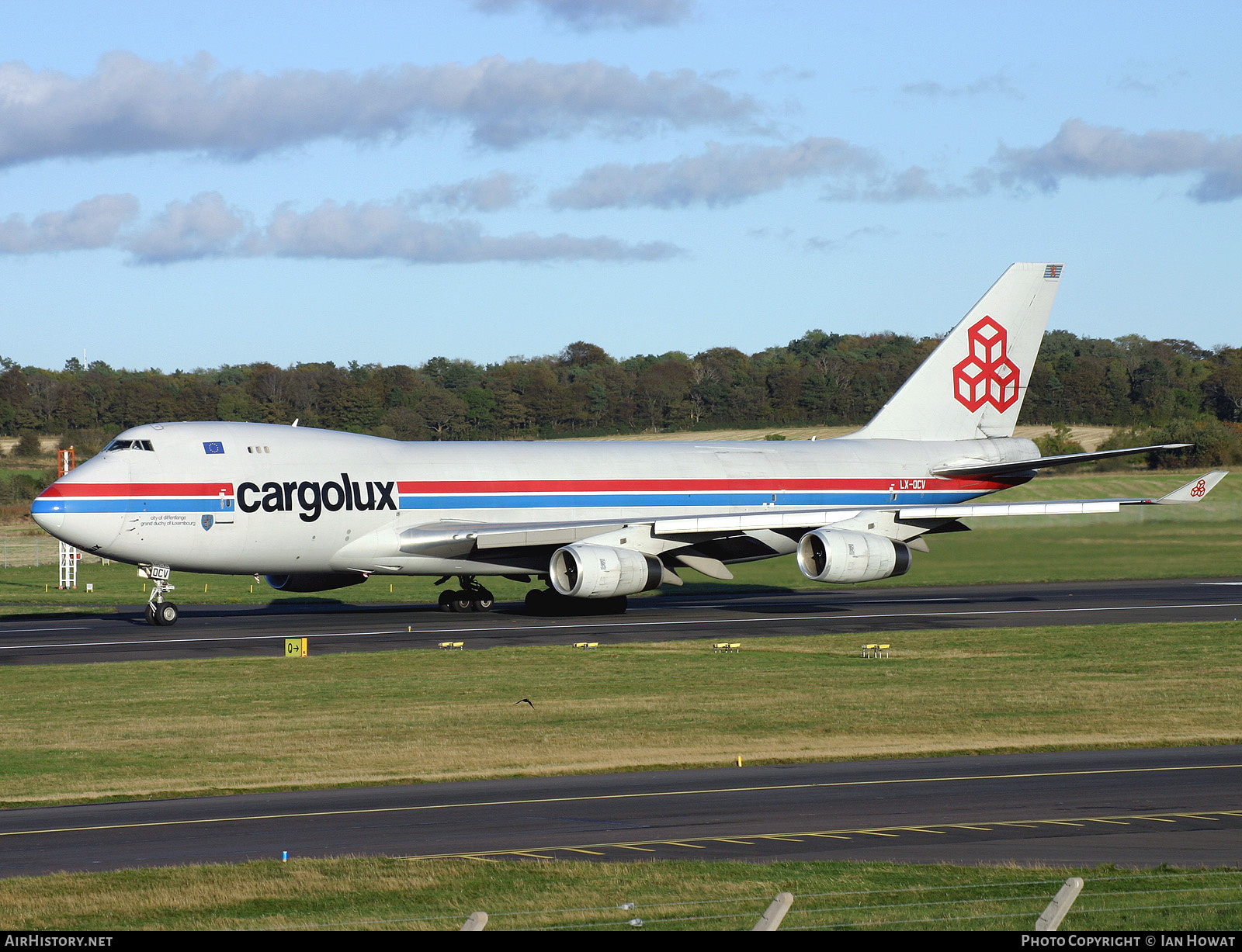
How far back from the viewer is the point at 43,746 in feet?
72.5

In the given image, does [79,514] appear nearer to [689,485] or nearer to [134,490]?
[134,490]

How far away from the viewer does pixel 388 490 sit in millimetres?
42094

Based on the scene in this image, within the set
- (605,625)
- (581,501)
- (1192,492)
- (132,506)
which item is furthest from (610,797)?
(1192,492)

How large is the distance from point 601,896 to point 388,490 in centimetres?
3044

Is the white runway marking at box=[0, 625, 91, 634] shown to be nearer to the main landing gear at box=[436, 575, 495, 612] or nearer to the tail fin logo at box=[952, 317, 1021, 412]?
the main landing gear at box=[436, 575, 495, 612]

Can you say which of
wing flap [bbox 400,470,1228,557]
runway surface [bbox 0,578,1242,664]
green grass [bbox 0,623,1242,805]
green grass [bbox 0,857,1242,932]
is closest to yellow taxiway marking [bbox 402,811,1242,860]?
green grass [bbox 0,857,1242,932]

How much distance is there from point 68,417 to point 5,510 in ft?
139

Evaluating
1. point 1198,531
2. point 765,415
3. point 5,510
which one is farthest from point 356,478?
point 765,415

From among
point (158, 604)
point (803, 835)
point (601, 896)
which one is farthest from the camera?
point (158, 604)

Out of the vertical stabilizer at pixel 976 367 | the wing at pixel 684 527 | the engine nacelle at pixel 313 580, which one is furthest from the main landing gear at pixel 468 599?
the vertical stabilizer at pixel 976 367

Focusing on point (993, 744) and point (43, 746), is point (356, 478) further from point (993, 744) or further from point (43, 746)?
point (993, 744)

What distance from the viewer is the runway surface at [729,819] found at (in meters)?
14.5

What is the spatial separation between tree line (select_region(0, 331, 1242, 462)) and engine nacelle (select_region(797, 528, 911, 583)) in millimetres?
70136

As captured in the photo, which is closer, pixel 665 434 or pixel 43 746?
pixel 43 746
